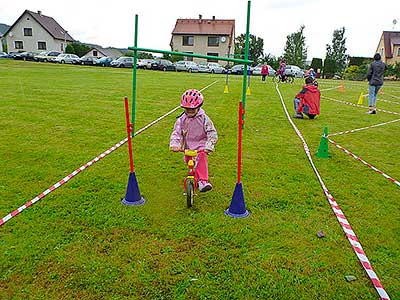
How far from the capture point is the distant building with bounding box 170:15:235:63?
5925 cm

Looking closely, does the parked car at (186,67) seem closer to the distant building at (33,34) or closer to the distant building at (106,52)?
the distant building at (33,34)

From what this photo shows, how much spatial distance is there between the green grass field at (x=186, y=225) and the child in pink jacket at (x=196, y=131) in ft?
1.23

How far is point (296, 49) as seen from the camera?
217 feet

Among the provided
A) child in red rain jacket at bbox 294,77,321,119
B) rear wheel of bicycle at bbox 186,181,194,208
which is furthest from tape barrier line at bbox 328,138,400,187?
rear wheel of bicycle at bbox 186,181,194,208

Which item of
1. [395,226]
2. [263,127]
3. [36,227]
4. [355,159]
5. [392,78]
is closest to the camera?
[36,227]

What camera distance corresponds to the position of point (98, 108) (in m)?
10.8

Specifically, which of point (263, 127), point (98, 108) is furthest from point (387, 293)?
point (98, 108)

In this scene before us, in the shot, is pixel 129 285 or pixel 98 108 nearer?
pixel 129 285

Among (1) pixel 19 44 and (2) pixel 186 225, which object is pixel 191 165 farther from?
(1) pixel 19 44

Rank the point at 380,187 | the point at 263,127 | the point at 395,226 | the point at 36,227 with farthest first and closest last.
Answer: the point at 263,127 < the point at 380,187 < the point at 395,226 < the point at 36,227

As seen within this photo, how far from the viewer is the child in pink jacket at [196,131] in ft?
14.4

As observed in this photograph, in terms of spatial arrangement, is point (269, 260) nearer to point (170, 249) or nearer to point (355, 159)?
point (170, 249)

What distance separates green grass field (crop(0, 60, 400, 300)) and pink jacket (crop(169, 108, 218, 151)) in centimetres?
68

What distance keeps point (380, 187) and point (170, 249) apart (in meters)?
3.40
